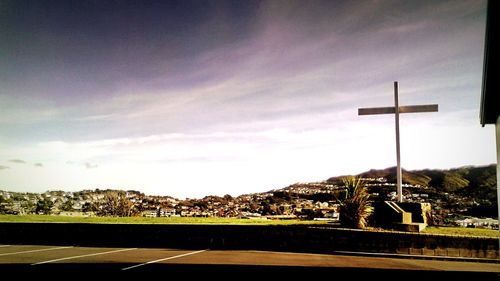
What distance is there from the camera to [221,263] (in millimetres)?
10336

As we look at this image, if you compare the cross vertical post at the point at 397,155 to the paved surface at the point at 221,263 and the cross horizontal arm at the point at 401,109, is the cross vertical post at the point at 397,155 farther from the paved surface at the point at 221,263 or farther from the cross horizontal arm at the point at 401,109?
the paved surface at the point at 221,263

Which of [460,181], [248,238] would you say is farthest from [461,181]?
[248,238]

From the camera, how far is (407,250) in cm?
1146

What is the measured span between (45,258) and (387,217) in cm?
1148

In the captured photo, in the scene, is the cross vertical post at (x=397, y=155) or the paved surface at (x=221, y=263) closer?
the paved surface at (x=221, y=263)

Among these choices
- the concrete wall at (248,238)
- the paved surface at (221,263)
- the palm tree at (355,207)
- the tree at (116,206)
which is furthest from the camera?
the tree at (116,206)

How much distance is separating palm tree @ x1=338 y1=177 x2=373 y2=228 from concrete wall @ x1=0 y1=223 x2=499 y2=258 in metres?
1.23

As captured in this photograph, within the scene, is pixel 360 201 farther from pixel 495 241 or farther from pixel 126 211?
pixel 126 211

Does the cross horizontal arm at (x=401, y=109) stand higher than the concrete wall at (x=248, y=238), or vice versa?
the cross horizontal arm at (x=401, y=109)

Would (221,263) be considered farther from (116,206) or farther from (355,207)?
(116,206)

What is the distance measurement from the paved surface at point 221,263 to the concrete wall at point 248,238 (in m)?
0.43

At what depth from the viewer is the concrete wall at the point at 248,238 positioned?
11.2 m

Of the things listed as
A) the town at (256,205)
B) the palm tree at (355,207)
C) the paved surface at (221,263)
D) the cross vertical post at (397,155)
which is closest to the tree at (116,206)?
the town at (256,205)

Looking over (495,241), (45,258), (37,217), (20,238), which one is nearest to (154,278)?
(45,258)
